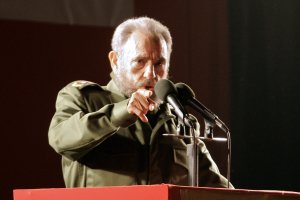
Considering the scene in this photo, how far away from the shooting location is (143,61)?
7.49 feet

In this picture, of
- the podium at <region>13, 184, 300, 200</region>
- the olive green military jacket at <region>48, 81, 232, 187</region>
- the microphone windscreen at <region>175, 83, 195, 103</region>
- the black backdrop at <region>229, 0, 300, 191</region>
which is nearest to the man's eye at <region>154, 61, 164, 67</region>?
the olive green military jacket at <region>48, 81, 232, 187</region>

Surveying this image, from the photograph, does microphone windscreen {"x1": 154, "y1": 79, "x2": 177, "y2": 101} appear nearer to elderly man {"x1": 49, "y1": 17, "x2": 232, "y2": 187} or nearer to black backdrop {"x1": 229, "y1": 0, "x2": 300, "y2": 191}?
→ elderly man {"x1": 49, "y1": 17, "x2": 232, "y2": 187}

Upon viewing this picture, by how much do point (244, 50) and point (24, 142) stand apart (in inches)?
54.4

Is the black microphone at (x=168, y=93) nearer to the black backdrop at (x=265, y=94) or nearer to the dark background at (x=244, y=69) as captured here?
the dark background at (x=244, y=69)

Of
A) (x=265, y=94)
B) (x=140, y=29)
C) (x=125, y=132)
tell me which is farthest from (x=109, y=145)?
(x=265, y=94)

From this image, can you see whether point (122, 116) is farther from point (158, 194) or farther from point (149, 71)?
point (158, 194)

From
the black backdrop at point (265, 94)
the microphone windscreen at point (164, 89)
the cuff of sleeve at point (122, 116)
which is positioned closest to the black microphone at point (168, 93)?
the microphone windscreen at point (164, 89)

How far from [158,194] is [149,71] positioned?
0.84 meters

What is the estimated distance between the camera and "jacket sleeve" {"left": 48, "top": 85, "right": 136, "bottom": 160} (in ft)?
6.46

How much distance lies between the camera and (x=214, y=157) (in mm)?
3631

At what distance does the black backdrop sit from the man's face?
1536 millimetres

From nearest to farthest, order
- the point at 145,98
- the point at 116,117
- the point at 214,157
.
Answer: the point at 145,98 → the point at 116,117 → the point at 214,157

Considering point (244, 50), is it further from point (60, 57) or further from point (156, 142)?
point (156, 142)

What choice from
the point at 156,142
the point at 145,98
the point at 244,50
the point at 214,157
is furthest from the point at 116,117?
the point at 244,50
